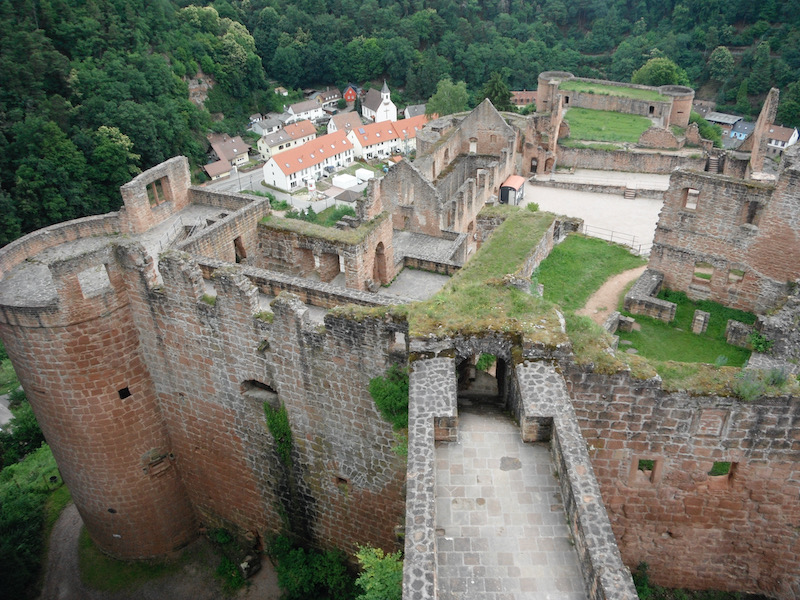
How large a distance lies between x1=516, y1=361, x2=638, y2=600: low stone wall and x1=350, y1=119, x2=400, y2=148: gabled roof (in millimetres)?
78174

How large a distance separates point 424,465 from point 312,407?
6.01m

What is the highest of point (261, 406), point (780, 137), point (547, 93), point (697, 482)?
point (697, 482)

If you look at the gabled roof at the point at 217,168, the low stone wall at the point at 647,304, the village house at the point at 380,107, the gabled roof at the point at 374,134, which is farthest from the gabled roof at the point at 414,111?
the low stone wall at the point at 647,304

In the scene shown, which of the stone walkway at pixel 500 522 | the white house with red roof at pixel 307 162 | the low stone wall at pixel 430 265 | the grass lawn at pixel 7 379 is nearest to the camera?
the stone walkway at pixel 500 522

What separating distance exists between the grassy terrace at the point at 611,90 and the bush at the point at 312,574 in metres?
47.6

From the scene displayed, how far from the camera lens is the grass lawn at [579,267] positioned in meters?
23.0

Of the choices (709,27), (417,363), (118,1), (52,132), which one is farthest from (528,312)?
(709,27)

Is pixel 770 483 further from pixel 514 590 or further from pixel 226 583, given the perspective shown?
pixel 226 583

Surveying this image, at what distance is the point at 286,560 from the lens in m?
16.7

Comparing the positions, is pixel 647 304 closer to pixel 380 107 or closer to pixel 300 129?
pixel 300 129

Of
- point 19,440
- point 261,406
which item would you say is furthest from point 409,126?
point 261,406

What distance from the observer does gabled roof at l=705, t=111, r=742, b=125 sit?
7569 centimetres

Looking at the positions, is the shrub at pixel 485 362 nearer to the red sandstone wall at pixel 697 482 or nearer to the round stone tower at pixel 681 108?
the red sandstone wall at pixel 697 482

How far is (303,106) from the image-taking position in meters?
96.8
